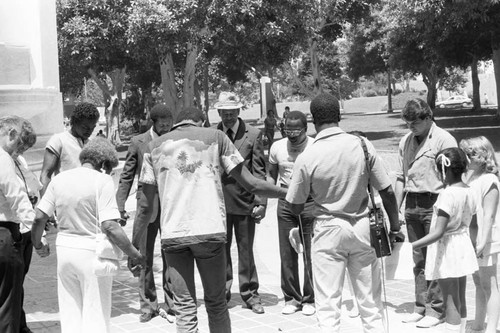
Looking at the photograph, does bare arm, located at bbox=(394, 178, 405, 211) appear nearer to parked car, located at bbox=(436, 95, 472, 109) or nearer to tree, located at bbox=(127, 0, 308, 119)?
tree, located at bbox=(127, 0, 308, 119)

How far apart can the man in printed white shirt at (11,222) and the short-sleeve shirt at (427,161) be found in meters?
3.32

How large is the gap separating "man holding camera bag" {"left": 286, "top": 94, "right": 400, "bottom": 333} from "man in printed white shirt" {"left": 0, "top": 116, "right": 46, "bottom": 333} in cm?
197

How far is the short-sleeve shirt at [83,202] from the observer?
4.79 metres

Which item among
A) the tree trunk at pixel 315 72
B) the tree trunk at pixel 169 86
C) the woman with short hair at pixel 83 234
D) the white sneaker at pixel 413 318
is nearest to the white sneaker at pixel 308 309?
the white sneaker at pixel 413 318

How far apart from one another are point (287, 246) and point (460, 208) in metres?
2.08

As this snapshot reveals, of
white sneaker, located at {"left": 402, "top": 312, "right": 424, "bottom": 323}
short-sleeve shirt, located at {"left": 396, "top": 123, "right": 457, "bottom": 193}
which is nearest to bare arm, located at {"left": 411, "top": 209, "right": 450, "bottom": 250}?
short-sleeve shirt, located at {"left": 396, "top": 123, "right": 457, "bottom": 193}

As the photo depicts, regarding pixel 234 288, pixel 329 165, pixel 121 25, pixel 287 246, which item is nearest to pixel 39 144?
pixel 234 288

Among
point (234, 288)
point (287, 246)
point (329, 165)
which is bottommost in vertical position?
point (234, 288)

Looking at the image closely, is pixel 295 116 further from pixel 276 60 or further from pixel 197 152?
pixel 276 60

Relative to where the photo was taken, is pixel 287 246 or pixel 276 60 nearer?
pixel 287 246

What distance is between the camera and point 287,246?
7.07 metres

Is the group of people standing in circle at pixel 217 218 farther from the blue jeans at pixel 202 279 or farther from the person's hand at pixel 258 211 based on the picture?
the person's hand at pixel 258 211

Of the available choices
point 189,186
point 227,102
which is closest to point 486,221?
point 189,186

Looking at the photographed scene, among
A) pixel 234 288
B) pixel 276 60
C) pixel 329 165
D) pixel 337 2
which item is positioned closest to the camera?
pixel 329 165
